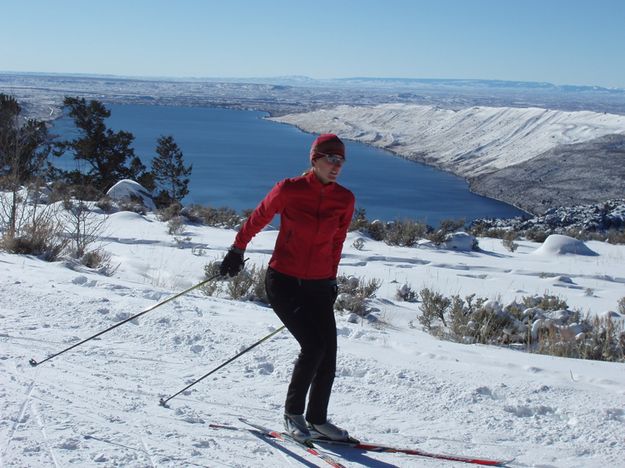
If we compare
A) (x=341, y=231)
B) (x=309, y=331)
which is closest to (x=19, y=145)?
(x=341, y=231)

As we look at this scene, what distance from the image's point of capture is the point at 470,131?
3108 inches

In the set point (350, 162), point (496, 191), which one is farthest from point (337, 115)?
point (496, 191)

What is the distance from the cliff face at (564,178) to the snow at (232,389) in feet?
127

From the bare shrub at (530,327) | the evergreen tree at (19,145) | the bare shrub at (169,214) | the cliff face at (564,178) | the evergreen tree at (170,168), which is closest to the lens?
the bare shrub at (530,327)

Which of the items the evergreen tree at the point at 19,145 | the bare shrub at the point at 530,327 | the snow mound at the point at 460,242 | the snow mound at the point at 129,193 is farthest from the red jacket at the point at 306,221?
the snow mound at the point at 129,193

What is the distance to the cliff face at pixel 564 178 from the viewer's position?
44438mm

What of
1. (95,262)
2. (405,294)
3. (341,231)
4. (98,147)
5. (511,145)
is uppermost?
(511,145)

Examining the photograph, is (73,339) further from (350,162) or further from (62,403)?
Result: (350,162)

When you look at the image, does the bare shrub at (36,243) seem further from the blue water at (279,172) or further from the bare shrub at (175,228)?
the blue water at (279,172)

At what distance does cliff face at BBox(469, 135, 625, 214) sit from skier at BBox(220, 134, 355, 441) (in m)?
40.4

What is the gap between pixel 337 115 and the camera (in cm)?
10594

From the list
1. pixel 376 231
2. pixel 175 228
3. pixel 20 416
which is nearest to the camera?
pixel 20 416

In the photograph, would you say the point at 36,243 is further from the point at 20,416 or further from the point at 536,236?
the point at 536,236

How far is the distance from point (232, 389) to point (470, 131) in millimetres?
78707
